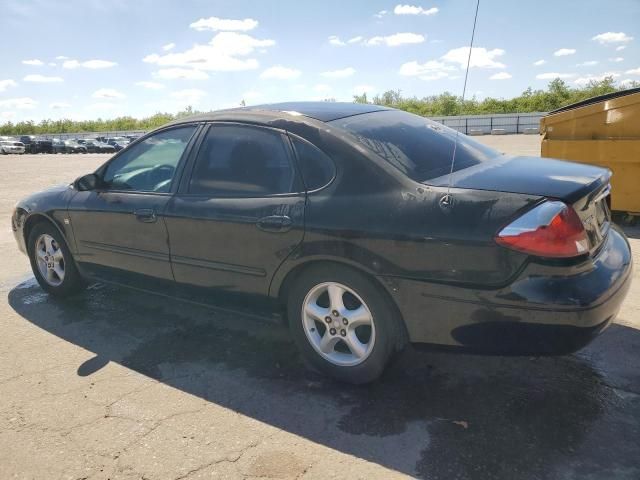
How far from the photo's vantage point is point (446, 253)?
2441mm

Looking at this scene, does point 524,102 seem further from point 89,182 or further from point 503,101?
point 89,182

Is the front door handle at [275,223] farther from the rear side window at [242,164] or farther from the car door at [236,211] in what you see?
the rear side window at [242,164]

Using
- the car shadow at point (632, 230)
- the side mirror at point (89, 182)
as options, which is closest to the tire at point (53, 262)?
the side mirror at point (89, 182)

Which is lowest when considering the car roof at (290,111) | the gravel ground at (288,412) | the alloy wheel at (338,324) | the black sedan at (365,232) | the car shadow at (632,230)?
the gravel ground at (288,412)

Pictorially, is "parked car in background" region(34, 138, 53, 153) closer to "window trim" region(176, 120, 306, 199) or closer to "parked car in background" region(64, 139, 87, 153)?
"parked car in background" region(64, 139, 87, 153)

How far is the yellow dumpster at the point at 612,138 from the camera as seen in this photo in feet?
19.8

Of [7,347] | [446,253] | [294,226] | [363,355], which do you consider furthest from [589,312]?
[7,347]

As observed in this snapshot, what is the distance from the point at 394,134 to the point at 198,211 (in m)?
1.35

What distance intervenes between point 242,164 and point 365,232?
1.04 meters

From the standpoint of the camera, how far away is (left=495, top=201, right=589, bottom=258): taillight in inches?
89.9

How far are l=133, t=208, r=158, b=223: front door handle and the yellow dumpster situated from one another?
544 cm

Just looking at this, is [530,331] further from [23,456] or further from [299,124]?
[23,456]

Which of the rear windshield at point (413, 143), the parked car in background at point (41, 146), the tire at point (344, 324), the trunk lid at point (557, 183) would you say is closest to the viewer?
the trunk lid at point (557, 183)

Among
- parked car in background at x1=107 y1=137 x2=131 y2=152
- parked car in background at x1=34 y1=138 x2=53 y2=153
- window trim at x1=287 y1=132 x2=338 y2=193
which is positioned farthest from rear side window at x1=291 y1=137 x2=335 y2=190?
parked car in background at x1=34 y1=138 x2=53 y2=153
